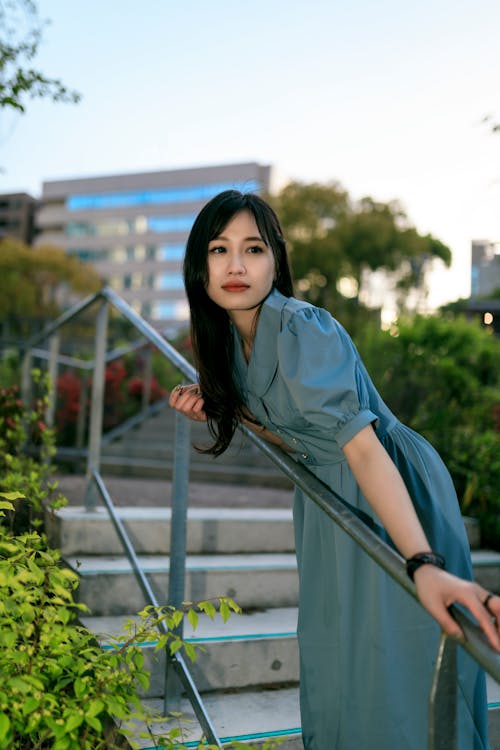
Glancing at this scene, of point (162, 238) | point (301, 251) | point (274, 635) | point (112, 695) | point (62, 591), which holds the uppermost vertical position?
point (162, 238)

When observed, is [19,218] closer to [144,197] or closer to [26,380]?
[144,197]

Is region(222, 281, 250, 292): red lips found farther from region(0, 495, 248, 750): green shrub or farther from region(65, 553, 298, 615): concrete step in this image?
region(65, 553, 298, 615): concrete step

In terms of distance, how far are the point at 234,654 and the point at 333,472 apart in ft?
3.28

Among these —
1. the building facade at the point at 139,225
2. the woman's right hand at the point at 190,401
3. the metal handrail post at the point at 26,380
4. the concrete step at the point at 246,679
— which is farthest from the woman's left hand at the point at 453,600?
the building facade at the point at 139,225

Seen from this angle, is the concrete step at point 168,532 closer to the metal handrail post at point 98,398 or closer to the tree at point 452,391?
the metal handrail post at point 98,398

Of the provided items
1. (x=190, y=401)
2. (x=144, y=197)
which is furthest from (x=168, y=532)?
(x=144, y=197)

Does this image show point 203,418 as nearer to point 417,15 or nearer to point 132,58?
point 417,15

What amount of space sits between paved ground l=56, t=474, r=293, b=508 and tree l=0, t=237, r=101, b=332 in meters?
27.4

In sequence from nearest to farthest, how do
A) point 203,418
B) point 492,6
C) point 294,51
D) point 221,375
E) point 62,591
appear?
1. point 62,591
2. point 221,375
3. point 203,418
4. point 492,6
5. point 294,51

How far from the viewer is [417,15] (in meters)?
5.17

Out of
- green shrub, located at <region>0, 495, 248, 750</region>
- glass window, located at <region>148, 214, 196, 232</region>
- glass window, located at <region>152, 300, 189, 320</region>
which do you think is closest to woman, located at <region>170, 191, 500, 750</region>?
green shrub, located at <region>0, 495, 248, 750</region>

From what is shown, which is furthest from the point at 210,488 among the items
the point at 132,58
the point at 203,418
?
the point at 132,58

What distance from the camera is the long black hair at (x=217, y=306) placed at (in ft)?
5.00

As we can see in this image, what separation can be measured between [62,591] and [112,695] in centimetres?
21
